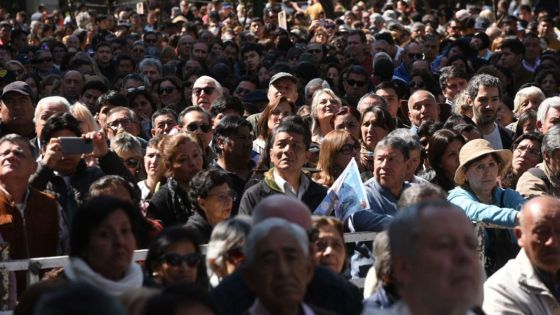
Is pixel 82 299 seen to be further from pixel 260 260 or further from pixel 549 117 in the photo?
pixel 549 117

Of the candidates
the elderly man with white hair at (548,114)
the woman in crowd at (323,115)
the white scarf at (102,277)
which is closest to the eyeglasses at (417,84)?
the elderly man with white hair at (548,114)

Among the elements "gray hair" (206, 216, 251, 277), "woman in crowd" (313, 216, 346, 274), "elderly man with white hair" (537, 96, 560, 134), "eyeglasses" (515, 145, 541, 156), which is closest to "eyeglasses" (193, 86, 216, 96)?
"elderly man with white hair" (537, 96, 560, 134)

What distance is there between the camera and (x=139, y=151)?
1090cm

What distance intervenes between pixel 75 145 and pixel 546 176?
11.6 feet

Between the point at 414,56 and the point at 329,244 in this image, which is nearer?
the point at 329,244

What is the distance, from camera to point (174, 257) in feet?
21.8

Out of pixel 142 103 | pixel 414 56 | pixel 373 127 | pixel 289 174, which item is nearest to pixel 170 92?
pixel 142 103

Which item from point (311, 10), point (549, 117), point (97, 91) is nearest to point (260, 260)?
point (549, 117)

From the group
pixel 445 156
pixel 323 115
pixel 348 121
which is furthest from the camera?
pixel 323 115

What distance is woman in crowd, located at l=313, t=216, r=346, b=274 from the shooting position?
7.47 meters

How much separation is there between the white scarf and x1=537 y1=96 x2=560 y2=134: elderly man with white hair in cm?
678

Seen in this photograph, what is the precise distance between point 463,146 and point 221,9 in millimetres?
22034

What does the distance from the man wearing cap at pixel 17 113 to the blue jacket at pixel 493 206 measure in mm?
3598

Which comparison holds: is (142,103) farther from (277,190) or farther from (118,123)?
(277,190)
